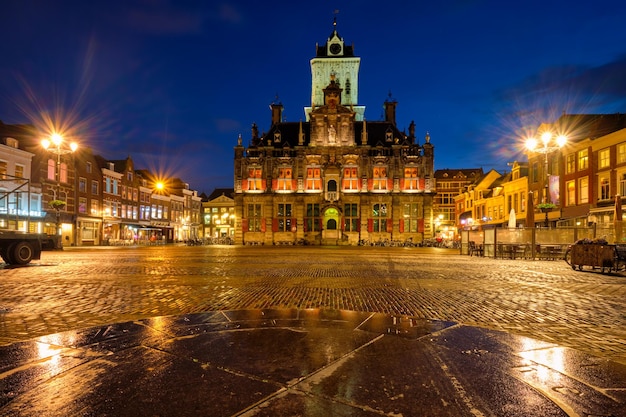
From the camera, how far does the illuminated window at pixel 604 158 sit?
90.7 ft

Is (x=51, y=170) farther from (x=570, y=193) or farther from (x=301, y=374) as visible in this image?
(x=570, y=193)

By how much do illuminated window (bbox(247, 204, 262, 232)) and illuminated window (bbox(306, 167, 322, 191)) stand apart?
7.49 metres

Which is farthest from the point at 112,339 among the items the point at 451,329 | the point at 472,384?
the point at 451,329

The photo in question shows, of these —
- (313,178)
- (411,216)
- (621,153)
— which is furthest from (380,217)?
(621,153)

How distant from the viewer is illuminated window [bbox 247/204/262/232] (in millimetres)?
55194

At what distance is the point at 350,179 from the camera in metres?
54.5

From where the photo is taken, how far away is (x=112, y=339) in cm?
471

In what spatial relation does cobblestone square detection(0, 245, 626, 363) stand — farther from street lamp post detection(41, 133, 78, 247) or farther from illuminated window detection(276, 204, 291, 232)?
illuminated window detection(276, 204, 291, 232)

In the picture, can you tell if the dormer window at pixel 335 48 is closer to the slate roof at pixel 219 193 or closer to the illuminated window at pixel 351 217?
the illuminated window at pixel 351 217

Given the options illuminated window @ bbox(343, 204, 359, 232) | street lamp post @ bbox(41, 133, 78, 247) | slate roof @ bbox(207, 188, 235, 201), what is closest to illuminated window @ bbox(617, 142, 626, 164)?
illuminated window @ bbox(343, 204, 359, 232)

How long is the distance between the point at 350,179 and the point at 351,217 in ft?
16.8

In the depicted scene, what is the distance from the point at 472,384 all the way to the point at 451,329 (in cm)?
206

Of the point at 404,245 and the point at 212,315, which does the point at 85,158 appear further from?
the point at 212,315

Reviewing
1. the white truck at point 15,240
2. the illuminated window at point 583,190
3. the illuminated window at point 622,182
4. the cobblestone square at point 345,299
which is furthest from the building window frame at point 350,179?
the cobblestone square at point 345,299
